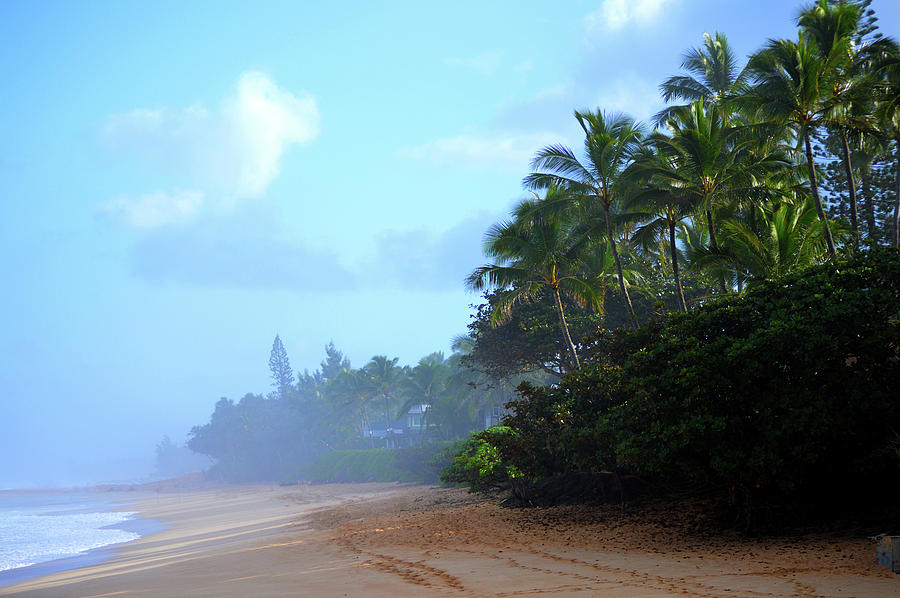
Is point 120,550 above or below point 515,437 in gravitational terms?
below

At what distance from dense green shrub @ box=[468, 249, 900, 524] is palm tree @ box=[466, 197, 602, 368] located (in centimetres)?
973

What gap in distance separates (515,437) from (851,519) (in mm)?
7151

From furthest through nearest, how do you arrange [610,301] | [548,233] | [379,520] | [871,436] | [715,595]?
1. [610,301]
2. [548,233]
3. [379,520]
4. [871,436]
5. [715,595]

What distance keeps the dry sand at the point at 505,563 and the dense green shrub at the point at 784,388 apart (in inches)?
47.9

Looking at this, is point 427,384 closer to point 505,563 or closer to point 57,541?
point 57,541

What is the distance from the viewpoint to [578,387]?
47.9 feet

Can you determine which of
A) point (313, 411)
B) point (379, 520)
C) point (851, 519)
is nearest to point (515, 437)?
point (379, 520)

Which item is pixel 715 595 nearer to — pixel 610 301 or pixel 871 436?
pixel 871 436

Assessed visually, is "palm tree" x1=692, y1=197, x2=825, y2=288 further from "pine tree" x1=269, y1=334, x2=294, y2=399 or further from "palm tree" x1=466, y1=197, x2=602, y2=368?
"pine tree" x1=269, y1=334, x2=294, y2=399

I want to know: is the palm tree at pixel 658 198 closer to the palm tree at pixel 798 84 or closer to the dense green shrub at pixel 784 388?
the palm tree at pixel 798 84

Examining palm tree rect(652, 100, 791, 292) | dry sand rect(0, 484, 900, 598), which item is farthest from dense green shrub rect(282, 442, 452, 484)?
palm tree rect(652, 100, 791, 292)

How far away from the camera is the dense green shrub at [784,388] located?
29.1ft

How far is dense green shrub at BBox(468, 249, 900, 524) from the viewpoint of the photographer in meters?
8.88

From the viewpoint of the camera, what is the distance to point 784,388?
30.4 ft
